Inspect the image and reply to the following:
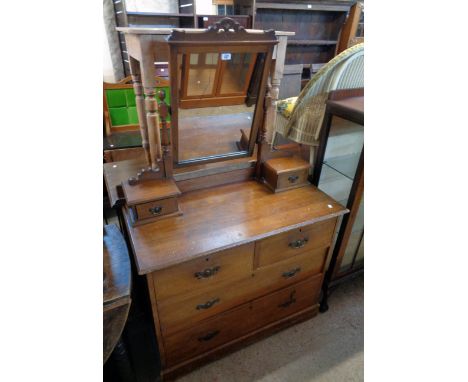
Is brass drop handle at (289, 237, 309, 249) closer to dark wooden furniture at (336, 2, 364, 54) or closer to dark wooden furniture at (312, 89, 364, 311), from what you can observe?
dark wooden furniture at (312, 89, 364, 311)

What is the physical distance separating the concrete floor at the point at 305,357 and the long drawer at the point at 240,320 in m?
0.14

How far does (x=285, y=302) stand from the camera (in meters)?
1.51

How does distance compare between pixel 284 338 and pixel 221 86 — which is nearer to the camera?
pixel 221 86

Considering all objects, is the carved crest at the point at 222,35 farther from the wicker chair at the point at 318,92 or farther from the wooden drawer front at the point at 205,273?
the wooden drawer front at the point at 205,273

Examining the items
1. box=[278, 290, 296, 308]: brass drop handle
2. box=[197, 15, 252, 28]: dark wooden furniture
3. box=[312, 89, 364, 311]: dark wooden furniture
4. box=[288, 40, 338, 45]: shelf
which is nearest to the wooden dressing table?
box=[278, 290, 296, 308]: brass drop handle

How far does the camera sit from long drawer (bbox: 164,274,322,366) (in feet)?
4.24

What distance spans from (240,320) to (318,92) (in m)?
1.18

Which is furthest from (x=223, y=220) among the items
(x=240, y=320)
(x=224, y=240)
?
(x=240, y=320)

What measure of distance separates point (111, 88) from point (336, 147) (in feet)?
5.49

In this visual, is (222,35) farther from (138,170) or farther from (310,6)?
(310,6)

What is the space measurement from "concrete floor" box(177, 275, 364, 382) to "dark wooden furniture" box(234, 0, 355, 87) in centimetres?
256

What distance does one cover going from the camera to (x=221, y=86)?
105cm
